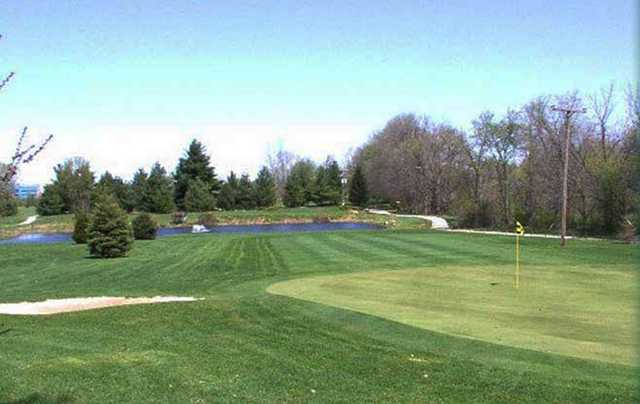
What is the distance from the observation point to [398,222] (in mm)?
63062

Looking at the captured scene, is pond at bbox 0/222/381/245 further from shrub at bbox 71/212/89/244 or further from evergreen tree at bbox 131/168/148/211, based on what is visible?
evergreen tree at bbox 131/168/148/211

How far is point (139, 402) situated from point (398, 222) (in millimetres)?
57773

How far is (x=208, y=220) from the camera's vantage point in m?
70.2

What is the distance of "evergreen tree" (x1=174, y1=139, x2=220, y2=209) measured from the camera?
86375mm

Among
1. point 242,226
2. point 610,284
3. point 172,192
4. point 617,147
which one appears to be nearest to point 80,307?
point 610,284

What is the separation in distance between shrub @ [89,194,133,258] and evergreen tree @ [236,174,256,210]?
6285 centimetres

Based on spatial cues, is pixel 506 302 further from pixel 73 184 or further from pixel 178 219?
pixel 73 184

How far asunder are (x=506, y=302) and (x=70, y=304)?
9240mm

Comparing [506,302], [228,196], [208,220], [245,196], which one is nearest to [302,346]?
[506,302]

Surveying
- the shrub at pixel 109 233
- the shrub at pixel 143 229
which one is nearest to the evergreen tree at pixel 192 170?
the shrub at pixel 143 229

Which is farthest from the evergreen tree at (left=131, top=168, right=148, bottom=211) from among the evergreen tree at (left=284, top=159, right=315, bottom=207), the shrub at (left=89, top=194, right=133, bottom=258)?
the shrub at (left=89, top=194, right=133, bottom=258)

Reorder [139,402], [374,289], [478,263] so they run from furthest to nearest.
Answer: [478,263], [374,289], [139,402]

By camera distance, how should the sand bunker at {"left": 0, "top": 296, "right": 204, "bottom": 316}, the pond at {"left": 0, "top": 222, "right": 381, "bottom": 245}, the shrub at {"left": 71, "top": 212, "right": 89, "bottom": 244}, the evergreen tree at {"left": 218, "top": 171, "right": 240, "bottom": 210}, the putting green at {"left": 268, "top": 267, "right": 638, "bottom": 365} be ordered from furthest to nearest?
the evergreen tree at {"left": 218, "top": 171, "right": 240, "bottom": 210}
the pond at {"left": 0, "top": 222, "right": 381, "bottom": 245}
the shrub at {"left": 71, "top": 212, "right": 89, "bottom": 244}
the sand bunker at {"left": 0, "top": 296, "right": 204, "bottom": 316}
the putting green at {"left": 268, "top": 267, "right": 638, "bottom": 365}

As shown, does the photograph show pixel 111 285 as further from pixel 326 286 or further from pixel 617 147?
pixel 617 147
